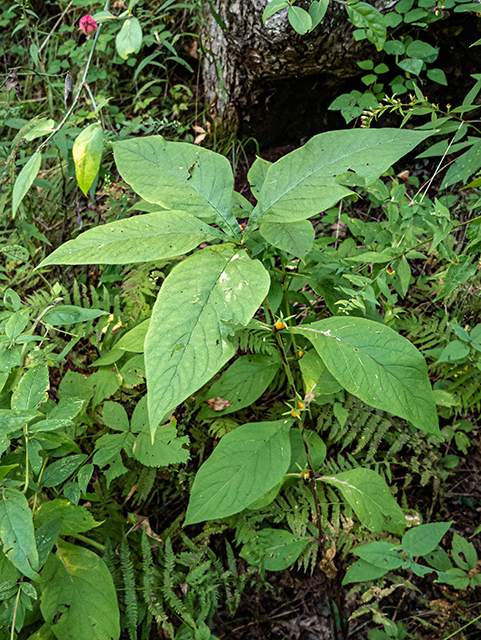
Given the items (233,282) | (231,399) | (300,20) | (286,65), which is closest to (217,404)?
(231,399)

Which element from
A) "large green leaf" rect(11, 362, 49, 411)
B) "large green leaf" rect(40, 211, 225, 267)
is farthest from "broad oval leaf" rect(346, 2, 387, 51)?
"large green leaf" rect(11, 362, 49, 411)

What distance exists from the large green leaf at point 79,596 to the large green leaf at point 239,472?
18.2 inches

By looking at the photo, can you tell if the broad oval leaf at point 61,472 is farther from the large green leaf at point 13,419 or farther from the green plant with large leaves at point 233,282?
the green plant with large leaves at point 233,282

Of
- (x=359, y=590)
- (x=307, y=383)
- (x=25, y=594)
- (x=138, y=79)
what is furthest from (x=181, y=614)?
(x=138, y=79)

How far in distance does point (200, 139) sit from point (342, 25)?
46.8 inches

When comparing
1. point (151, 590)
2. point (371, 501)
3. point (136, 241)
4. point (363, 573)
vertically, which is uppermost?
point (136, 241)

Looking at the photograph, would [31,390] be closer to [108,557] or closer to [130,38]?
[108,557]

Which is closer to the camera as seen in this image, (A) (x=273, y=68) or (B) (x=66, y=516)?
(B) (x=66, y=516)

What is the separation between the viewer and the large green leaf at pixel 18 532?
3.53ft

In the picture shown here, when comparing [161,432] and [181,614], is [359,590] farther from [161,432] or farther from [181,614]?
[161,432]

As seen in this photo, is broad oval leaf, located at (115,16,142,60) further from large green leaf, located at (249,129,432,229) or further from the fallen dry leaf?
the fallen dry leaf

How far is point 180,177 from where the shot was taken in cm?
117

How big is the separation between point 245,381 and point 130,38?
4.15ft

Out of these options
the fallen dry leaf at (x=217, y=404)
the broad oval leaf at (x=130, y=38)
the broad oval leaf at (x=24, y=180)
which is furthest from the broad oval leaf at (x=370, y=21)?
the fallen dry leaf at (x=217, y=404)
